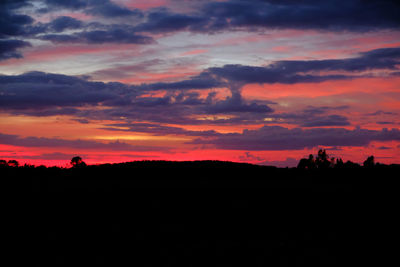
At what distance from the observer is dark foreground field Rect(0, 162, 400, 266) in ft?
53.9

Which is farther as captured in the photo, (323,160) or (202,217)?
(323,160)

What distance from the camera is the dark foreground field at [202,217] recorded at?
647 inches

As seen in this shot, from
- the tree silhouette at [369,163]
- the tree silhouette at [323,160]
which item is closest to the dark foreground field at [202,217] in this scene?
the tree silhouette at [369,163]

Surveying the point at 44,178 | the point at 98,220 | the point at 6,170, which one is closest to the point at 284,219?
the point at 98,220

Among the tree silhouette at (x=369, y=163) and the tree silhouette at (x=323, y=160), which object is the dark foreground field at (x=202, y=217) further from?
the tree silhouette at (x=323, y=160)

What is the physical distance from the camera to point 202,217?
21.6m

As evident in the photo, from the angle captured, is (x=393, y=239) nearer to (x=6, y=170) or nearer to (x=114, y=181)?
(x=114, y=181)

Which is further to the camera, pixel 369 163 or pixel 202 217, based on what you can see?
pixel 369 163

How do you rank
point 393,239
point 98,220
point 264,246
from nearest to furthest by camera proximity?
point 264,246
point 393,239
point 98,220

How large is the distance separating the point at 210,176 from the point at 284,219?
1081cm

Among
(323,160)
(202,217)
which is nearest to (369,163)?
(323,160)

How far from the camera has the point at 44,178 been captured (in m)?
30.9

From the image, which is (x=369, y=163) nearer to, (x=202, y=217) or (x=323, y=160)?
(x=323, y=160)

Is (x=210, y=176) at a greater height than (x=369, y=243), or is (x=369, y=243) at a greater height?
(x=210, y=176)
